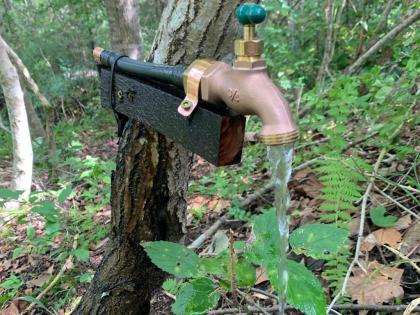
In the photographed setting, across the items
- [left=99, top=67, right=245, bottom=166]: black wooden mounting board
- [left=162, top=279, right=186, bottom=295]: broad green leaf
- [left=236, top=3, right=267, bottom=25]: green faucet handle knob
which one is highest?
[left=236, top=3, right=267, bottom=25]: green faucet handle knob

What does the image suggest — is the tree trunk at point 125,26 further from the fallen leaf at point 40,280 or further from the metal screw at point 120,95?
the metal screw at point 120,95

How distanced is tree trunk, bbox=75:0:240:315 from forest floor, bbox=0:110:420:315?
0.30 meters

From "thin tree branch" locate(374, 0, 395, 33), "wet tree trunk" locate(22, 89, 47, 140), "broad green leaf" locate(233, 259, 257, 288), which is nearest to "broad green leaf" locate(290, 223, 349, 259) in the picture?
"broad green leaf" locate(233, 259, 257, 288)

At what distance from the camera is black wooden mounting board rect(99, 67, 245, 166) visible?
99 centimetres

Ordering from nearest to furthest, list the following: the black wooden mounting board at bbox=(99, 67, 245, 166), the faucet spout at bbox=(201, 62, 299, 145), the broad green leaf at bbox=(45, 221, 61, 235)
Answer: the faucet spout at bbox=(201, 62, 299, 145) → the black wooden mounting board at bbox=(99, 67, 245, 166) → the broad green leaf at bbox=(45, 221, 61, 235)

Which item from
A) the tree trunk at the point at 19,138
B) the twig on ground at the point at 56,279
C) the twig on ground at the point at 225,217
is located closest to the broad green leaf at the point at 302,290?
the twig on ground at the point at 225,217

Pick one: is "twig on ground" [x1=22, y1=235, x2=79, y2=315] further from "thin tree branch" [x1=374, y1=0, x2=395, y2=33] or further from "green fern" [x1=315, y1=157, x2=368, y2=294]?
"thin tree branch" [x1=374, y1=0, x2=395, y2=33]

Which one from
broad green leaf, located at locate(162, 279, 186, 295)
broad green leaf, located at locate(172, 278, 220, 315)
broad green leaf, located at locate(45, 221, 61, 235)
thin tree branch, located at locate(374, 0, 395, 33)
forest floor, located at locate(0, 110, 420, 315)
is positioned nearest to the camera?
broad green leaf, located at locate(172, 278, 220, 315)

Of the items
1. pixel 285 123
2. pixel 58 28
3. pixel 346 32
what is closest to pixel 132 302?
pixel 285 123

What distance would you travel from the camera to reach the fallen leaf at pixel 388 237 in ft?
5.44

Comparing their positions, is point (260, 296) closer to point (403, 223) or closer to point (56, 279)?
point (403, 223)

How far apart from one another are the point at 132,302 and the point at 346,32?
3896mm

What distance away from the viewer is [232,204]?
2480 mm

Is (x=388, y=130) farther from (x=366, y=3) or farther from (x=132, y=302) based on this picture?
(x=366, y=3)
